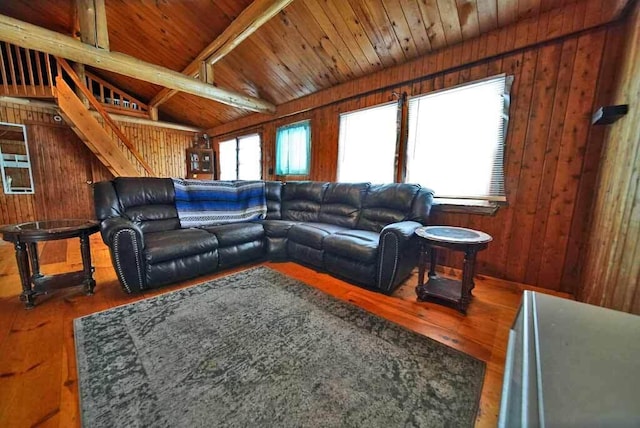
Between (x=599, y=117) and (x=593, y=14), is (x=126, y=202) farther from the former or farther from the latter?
(x=593, y=14)

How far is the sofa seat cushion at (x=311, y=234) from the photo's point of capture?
8.34ft

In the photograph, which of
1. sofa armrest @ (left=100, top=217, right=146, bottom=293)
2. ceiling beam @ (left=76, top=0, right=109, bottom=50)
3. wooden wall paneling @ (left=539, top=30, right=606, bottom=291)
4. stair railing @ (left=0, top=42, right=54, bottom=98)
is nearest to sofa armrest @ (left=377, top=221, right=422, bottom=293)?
wooden wall paneling @ (left=539, top=30, right=606, bottom=291)

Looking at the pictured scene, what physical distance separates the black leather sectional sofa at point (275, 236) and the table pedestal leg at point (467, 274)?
0.45 metres

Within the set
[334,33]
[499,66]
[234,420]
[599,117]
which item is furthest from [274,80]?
[234,420]

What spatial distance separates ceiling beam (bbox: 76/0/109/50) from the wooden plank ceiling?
3.05ft

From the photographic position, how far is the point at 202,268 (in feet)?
7.78

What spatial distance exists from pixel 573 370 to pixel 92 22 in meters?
4.19

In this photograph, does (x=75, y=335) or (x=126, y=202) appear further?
(x=126, y=202)

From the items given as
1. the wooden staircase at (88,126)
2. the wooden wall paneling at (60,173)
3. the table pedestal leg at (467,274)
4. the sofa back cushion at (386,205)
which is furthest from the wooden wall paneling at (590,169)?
the wooden wall paneling at (60,173)

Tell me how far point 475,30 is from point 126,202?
3.88m

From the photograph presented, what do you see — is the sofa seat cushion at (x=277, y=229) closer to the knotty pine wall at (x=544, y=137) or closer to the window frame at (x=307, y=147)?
the window frame at (x=307, y=147)

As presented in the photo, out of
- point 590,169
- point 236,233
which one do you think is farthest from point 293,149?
point 590,169

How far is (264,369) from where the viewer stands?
125 centimetres

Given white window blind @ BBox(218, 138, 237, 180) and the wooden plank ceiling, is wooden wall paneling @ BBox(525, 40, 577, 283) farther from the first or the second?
white window blind @ BBox(218, 138, 237, 180)
